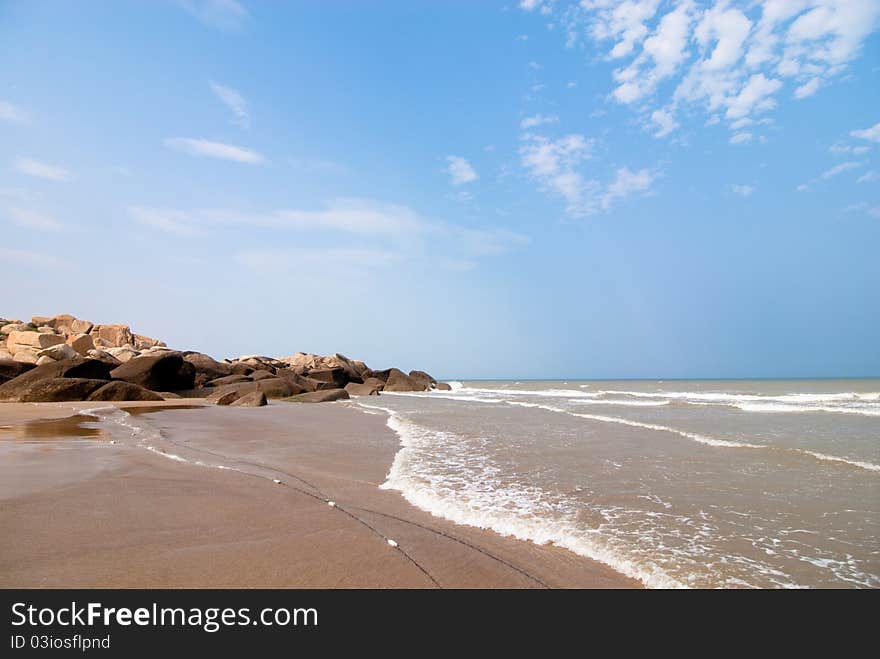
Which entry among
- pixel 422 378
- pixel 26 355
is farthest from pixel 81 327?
pixel 422 378

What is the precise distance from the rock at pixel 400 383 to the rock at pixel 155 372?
18617 millimetres

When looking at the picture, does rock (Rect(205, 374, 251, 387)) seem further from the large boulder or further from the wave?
the wave

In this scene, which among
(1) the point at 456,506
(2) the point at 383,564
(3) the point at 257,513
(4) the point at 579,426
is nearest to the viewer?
(2) the point at 383,564

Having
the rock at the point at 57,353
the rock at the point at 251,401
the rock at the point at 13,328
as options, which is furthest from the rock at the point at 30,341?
the rock at the point at 251,401

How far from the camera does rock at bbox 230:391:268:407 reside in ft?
66.5

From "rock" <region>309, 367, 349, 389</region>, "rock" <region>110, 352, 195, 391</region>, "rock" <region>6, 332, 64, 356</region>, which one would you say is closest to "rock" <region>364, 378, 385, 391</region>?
"rock" <region>309, 367, 349, 389</region>

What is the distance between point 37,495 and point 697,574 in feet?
19.5

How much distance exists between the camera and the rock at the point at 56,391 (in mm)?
18875

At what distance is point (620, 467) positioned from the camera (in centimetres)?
707

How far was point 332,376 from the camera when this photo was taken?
123 ft

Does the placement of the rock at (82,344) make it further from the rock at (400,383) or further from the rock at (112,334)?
the rock at (400,383)

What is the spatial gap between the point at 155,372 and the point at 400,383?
2109cm
